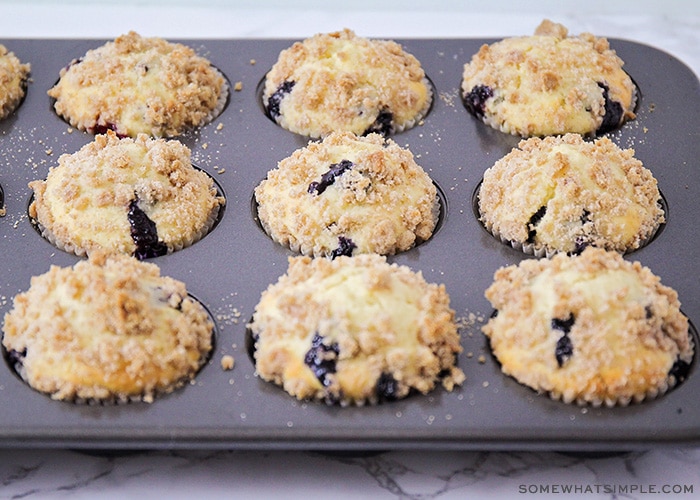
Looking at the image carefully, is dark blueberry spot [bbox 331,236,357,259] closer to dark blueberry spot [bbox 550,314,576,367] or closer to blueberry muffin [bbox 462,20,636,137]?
dark blueberry spot [bbox 550,314,576,367]

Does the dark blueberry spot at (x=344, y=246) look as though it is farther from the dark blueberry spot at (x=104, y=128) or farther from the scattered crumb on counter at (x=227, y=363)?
the dark blueberry spot at (x=104, y=128)

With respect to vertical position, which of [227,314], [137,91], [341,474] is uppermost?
[137,91]

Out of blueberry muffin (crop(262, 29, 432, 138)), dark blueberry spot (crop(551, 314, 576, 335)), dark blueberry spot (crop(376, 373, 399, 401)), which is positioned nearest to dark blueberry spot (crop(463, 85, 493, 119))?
blueberry muffin (crop(262, 29, 432, 138))

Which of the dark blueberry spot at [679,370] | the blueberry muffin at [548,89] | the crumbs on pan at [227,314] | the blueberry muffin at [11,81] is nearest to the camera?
the dark blueberry spot at [679,370]

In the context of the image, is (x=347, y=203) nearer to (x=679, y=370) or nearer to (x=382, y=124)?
(x=382, y=124)

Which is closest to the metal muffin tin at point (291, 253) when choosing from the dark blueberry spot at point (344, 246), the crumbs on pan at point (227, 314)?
the crumbs on pan at point (227, 314)

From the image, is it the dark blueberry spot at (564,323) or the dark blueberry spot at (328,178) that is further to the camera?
the dark blueberry spot at (328,178)

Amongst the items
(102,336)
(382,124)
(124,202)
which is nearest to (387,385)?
(102,336)
